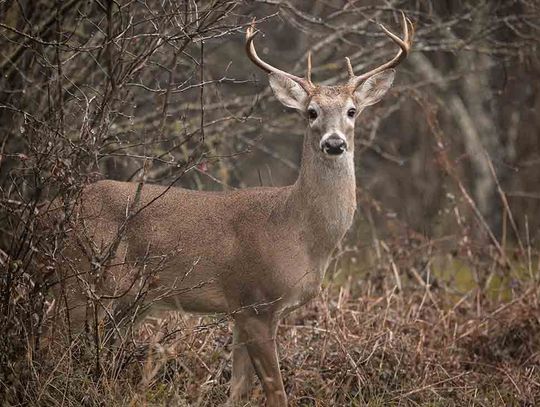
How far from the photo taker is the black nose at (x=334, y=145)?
6148 millimetres

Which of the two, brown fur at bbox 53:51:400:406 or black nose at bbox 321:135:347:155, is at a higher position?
black nose at bbox 321:135:347:155

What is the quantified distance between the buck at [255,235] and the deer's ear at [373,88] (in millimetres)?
47

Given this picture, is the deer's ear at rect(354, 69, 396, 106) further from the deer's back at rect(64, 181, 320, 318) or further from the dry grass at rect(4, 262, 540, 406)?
the dry grass at rect(4, 262, 540, 406)

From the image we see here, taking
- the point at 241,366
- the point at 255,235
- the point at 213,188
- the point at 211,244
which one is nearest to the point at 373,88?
the point at 255,235

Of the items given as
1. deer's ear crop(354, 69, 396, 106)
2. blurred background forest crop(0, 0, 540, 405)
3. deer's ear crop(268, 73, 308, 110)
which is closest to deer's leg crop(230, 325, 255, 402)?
blurred background forest crop(0, 0, 540, 405)

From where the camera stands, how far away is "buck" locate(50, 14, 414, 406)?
624 cm

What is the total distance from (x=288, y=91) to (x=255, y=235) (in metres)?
0.90

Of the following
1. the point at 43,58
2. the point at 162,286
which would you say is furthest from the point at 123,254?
the point at 43,58

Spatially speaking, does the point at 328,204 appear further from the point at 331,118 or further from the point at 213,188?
the point at 213,188

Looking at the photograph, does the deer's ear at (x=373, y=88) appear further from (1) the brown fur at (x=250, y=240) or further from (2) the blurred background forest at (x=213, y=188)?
(2) the blurred background forest at (x=213, y=188)

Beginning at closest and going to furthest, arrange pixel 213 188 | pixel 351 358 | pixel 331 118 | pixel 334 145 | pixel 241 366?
pixel 334 145, pixel 331 118, pixel 241 366, pixel 351 358, pixel 213 188

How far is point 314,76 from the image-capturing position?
10.6 metres

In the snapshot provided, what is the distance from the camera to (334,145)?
6145 millimetres

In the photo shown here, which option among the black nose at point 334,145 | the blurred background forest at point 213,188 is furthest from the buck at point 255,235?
the blurred background forest at point 213,188
